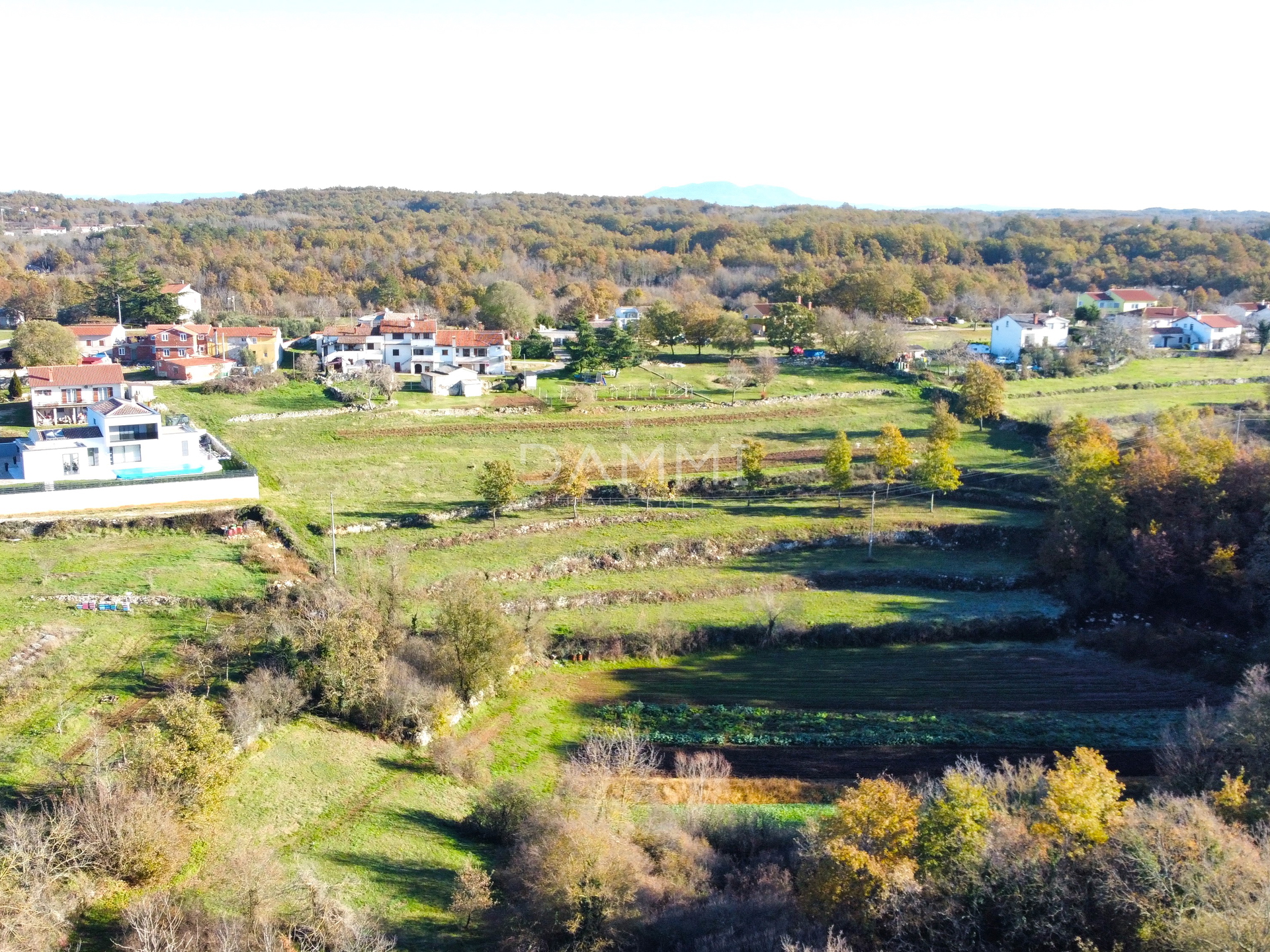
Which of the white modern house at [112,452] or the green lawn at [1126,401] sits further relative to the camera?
the green lawn at [1126,401]

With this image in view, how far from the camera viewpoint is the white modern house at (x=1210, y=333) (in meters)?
64.4

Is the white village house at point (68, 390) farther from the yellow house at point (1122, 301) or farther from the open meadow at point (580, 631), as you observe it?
the yellow house at point (1122, 301)

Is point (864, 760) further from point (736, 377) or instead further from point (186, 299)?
point (186, 299)

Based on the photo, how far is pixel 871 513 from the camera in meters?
35.7

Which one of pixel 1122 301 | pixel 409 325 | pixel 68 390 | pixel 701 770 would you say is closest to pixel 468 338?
pixel 409 325

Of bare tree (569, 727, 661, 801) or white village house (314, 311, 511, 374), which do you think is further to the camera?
white village house (314, 311, 511, 374)

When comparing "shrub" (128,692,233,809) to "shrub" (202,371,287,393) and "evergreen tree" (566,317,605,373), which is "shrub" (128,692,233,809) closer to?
"shrub" (202,371,287,393)

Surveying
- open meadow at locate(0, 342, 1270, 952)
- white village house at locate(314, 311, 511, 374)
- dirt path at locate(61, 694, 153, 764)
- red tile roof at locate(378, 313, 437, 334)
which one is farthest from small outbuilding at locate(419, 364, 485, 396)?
dirt path at locate(61, 694, 153, 764)

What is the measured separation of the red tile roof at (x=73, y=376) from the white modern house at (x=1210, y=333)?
6282 cm

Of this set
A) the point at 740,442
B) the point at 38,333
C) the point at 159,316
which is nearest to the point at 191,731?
the point at 740,442

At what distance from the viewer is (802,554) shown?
33.6m

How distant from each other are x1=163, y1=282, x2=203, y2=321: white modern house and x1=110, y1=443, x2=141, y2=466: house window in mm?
30101

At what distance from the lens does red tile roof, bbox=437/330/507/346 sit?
2141 inches

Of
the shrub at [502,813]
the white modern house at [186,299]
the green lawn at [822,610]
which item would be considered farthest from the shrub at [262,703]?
the white modern house at [186,299]
